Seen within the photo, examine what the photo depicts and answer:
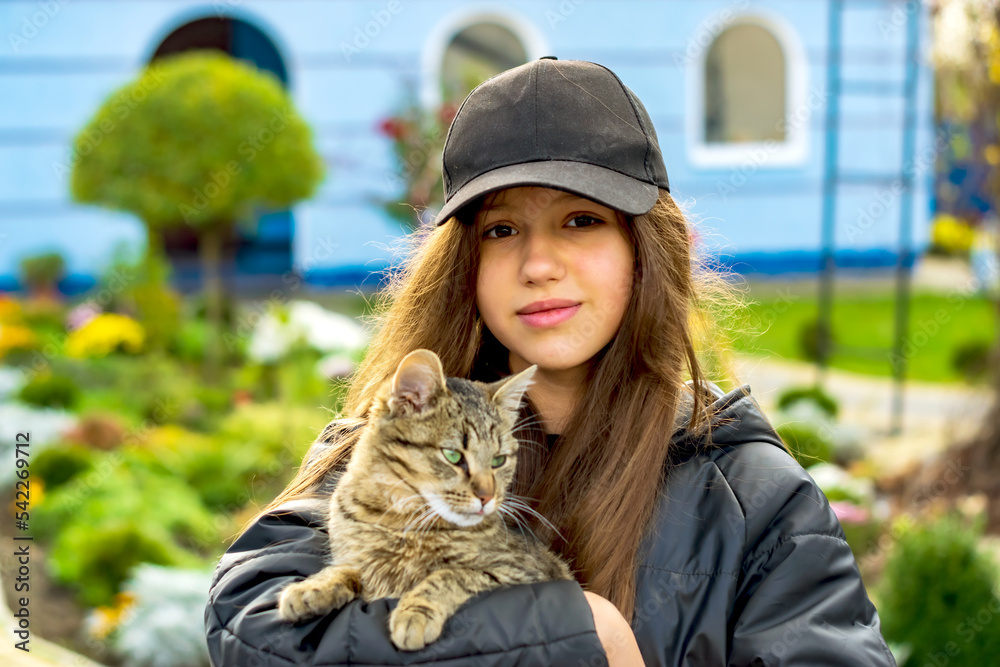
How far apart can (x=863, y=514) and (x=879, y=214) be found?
10076mm

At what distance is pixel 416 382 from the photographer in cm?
246

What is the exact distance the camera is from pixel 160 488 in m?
6.95

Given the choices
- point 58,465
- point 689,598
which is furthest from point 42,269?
point 689,598

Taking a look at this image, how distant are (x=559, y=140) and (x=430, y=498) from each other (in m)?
1.06

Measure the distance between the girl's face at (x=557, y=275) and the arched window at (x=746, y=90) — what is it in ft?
46.1

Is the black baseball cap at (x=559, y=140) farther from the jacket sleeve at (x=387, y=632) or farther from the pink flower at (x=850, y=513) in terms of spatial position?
the pink flower at (x=850, y=513)

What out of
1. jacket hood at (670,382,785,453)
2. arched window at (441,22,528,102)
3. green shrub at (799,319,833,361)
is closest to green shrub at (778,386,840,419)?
green shrub at (799,319,833,361)

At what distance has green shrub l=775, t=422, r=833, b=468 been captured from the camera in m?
6.87

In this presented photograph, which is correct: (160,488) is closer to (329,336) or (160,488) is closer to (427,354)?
(329,336)

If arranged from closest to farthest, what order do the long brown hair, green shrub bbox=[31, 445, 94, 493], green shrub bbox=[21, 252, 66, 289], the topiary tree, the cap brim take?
the cap brim < the long brown hair < green shrub bbox=[31, 445, 94, 493] < the topiary tree < green shrub bbox=[21, 252, 66, 289]

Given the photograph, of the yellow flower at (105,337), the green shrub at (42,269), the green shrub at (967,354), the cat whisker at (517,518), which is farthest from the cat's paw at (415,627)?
the green shrub at (42,269)

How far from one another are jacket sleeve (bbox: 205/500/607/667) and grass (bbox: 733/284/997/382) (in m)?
9.08

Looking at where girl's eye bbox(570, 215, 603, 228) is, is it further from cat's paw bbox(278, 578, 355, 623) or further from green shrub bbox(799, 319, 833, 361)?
green shrub bbox(799, 319, 833, 361)

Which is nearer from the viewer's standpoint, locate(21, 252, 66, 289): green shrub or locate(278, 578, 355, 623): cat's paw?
locate(278, 578, 355, 623): cat's paw
